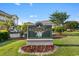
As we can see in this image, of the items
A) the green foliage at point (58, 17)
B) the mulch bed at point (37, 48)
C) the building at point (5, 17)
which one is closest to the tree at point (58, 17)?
the green foliage at point (58, 17)

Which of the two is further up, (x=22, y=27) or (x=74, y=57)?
(x=22, y=27)

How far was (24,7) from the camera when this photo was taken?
341 cm

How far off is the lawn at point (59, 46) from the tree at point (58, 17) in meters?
0.28

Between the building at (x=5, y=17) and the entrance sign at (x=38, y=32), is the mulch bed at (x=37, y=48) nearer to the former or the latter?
the entrance sign at (x=38, y=32)

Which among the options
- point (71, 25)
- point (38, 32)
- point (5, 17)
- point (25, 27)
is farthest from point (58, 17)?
point (5, 17)

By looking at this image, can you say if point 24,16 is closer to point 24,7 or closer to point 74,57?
point 24,7

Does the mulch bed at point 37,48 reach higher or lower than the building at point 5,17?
lower

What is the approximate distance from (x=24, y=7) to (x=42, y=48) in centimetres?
71

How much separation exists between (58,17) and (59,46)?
47 cm

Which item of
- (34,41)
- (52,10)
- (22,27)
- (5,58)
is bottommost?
(5,58)

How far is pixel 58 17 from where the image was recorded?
350cm

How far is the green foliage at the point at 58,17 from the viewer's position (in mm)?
3445

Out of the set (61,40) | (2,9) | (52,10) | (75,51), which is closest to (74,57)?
(75,51)

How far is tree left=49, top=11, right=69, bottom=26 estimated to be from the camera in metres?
3.45
